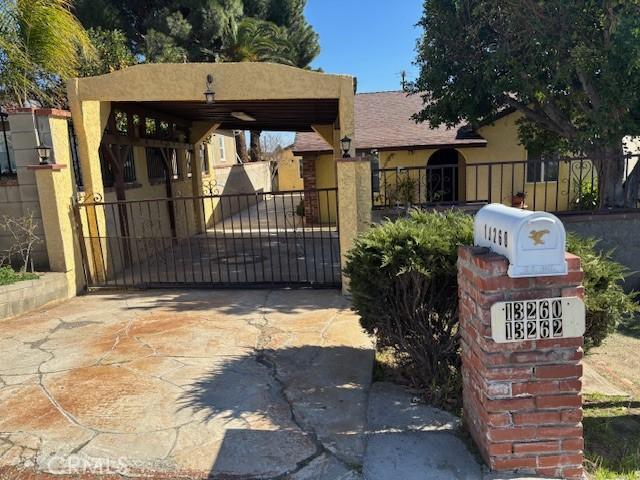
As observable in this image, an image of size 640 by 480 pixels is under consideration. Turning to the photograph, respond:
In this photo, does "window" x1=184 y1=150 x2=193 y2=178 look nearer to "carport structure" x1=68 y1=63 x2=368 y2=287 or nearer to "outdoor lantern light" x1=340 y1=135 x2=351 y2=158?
"carport structure" x1=68 y1=63 x2=368 y2=287

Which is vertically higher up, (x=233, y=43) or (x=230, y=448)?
(x=233, y=43)

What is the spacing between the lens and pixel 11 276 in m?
5.98

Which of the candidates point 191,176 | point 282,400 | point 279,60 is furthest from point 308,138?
point 282,400

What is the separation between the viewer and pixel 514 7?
7199 millimetres

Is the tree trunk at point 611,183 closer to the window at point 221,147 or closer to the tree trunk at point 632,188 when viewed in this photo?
the tree trunk at point 632,188

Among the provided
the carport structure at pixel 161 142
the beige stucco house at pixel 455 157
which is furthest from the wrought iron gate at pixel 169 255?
the beige stucco house at pixel 455 157

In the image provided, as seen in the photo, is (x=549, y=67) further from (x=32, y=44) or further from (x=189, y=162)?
Answer: (x=189, y=162)

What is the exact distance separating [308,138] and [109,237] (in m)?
9.67

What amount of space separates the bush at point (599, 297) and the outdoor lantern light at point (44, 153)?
6325 mm

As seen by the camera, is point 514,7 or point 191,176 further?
point 191,176

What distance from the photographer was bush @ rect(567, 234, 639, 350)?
3465 mm

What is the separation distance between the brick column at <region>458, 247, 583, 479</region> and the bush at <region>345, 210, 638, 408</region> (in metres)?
0.77

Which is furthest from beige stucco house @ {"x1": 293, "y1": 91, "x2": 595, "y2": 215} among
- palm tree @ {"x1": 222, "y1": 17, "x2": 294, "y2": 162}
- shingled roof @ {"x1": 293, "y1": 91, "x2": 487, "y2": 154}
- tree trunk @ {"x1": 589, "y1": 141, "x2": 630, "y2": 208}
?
tree trunk @ {"x1": 589, "y1": 141, "x2": 630, "y2": 208}

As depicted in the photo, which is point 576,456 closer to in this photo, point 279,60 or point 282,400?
point 282,400
